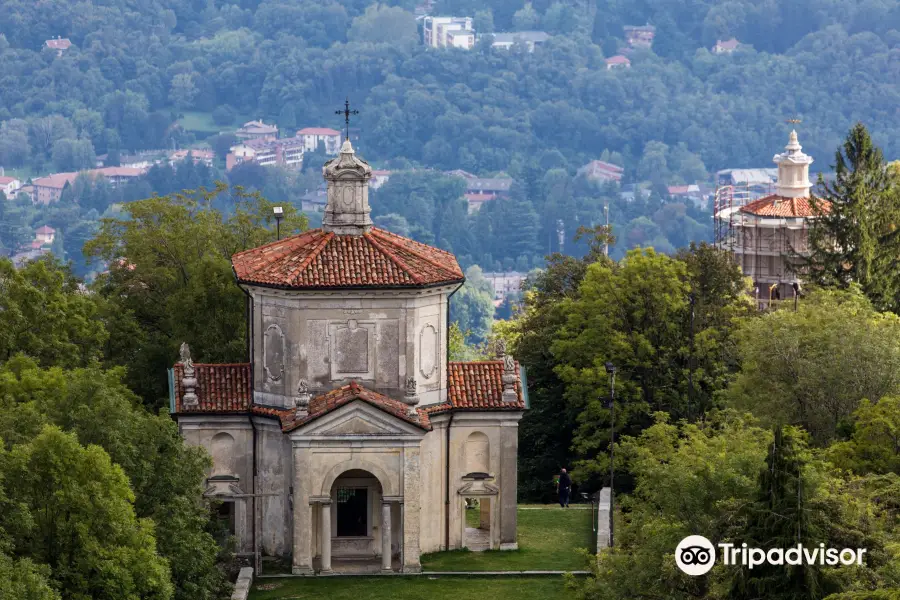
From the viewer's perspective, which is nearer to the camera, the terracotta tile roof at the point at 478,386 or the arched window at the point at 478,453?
the terracotta tile roof at the point at 478,386

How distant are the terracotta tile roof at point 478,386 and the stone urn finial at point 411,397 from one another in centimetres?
203

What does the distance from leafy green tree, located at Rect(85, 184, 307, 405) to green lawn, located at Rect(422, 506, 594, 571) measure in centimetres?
1477

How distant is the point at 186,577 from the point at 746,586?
16727 mm

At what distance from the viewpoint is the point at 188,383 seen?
220 feet

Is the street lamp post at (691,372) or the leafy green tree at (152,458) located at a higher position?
the street lamp post at (691,372)

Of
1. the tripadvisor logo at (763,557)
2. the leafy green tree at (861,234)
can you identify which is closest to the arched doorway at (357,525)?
the tripadvisor logo at (763,557)

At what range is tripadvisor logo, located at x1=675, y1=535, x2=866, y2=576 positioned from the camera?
4956cm

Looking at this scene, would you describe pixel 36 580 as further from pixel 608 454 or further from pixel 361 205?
pixel 608 454

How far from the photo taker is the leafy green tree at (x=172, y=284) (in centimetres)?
8250

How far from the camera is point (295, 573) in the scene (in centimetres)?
6500

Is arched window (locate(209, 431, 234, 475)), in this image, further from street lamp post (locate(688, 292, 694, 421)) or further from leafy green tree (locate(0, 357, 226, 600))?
street lamp post (locate(688, 292, 694, 421))

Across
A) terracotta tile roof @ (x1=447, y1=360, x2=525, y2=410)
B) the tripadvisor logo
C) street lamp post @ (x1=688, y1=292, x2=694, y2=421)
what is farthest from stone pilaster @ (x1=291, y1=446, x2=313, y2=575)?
street lamp post @ (x1=688, y1=292, x2=694, y2=421)

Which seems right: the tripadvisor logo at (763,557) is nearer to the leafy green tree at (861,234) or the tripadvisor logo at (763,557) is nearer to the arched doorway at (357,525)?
the arched doorway at (357,525)

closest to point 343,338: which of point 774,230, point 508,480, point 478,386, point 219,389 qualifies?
point 219,389
